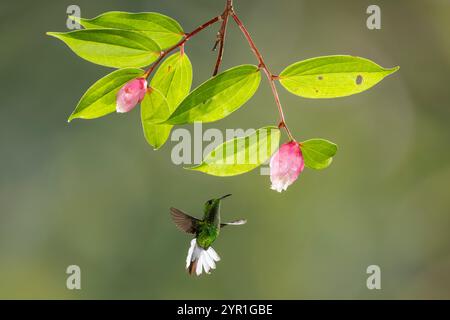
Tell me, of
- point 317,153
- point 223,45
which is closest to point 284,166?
point 317,153

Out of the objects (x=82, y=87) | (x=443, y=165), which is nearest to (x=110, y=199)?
(x=82, y=87)

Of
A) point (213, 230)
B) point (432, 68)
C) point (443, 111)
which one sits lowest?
point (213, 230)

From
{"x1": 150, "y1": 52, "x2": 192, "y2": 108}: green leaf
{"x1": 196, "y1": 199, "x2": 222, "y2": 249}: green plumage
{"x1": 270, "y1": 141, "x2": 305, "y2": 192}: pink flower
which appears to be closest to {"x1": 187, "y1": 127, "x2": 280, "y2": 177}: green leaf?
{"x1": 270, "y1": 141, "x2": 305, "y2": 192}: pink flower

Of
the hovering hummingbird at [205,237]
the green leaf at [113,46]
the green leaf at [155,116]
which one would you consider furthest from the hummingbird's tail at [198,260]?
the green leaf at [113,46]

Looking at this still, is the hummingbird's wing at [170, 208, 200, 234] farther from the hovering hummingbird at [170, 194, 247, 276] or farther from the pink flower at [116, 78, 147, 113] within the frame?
the pink flower at [116, 78, 147, 113]

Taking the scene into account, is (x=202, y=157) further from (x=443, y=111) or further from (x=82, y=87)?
(x=443, y=111)

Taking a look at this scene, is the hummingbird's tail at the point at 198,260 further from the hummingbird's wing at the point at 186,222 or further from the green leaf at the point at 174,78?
the green leaf at the point at 174,78
